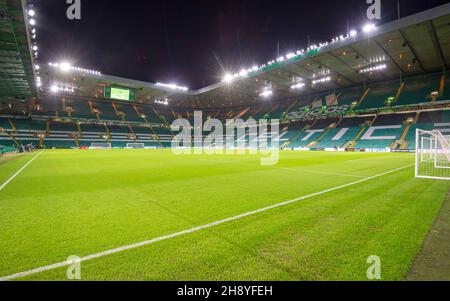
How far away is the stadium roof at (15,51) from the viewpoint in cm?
1348

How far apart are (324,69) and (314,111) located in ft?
41.3

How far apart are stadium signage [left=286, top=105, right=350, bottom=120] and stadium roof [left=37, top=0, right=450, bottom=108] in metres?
5.08

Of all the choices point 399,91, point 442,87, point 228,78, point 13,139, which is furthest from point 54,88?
point 442,87

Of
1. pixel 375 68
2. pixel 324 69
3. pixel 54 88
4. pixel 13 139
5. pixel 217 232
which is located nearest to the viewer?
pixel 217 232

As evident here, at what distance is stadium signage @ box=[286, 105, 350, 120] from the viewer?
43684 mm

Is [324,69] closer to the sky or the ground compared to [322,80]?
closer to the sky

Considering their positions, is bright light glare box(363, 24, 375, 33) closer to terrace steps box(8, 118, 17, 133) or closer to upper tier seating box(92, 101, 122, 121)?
upper tier seating box(92, 101, 122, 121)

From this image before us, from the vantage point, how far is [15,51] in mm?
18203

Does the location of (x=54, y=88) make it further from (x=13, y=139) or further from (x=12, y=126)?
(x=13, y=139)
